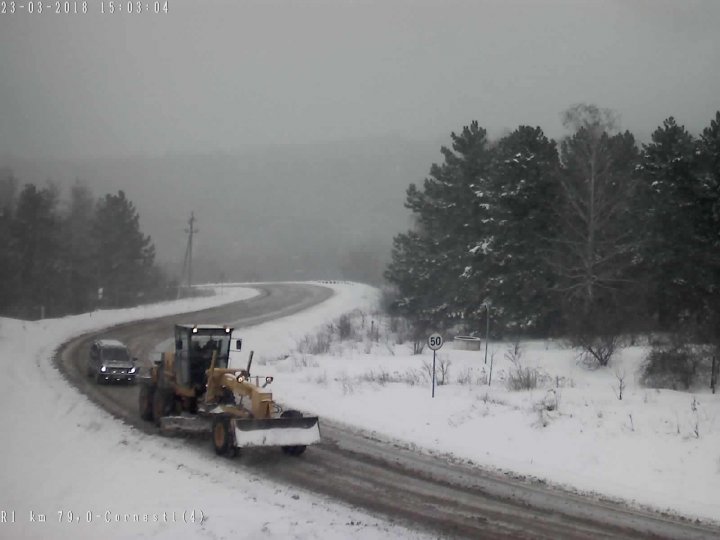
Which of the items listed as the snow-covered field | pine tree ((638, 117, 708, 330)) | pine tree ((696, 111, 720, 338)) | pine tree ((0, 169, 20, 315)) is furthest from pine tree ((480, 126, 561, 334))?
pine tree ((0, 169, 20, 315))

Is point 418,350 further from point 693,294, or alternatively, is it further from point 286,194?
point 286,194

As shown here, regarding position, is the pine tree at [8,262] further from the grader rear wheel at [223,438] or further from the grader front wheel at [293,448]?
the grader front wheel at [293,448]

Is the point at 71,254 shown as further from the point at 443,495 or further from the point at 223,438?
the point at 443,495

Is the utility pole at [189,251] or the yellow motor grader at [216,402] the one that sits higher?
the utility pole at [189,251]

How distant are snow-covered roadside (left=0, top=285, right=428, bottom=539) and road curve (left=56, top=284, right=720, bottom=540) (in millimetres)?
663

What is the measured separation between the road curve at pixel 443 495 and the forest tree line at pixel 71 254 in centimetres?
1596

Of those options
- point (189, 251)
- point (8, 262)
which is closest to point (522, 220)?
point (8, 262)

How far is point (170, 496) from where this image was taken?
1227 cm

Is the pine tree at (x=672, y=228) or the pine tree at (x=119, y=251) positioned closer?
the pine tree at (x=672, y=228)

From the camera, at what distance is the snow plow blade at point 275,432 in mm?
14883

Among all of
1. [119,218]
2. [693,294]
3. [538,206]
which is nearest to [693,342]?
[693,294]

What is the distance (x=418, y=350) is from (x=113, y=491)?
24.5m

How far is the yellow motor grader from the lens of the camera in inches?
597

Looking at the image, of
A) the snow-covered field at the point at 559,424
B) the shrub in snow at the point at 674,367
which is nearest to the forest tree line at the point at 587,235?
the shrub in snow at the point at 674,367
